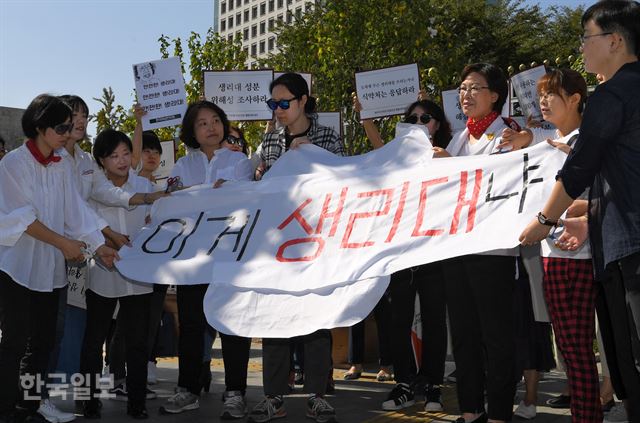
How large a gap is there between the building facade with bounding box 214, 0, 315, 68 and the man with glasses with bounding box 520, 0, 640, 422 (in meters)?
97.6

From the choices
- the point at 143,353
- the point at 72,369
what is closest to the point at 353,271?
the point at 143,353

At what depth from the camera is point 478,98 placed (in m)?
4.96

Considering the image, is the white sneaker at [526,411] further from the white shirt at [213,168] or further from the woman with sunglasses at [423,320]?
the white shirt at [213,168]

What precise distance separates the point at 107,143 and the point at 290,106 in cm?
139

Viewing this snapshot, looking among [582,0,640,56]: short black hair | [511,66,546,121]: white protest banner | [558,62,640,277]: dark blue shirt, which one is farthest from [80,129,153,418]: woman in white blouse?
[511,66,546,121]: white protest banner

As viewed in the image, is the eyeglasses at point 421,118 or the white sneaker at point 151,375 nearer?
the eyeglasses at point 421,118

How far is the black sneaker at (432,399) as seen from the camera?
569cm

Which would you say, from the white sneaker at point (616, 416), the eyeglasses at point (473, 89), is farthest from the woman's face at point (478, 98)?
the white sneaker at point (616, 416)

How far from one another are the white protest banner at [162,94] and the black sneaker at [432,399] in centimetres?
392

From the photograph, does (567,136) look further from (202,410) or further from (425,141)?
→ (202,410)

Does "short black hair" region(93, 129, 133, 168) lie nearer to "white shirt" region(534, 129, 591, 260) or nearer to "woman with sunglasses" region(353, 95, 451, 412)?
"woman with sunglasses" region(353, 95, 451, 412)

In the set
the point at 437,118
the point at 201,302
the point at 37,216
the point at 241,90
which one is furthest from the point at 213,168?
the point at 241,90

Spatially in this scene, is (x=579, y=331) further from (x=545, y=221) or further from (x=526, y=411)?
(x=526, y=411)

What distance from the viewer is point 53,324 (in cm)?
514
